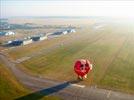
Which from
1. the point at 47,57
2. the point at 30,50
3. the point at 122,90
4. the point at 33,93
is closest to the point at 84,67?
the point at 122,90

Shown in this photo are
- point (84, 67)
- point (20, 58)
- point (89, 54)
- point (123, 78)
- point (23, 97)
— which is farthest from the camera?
point (89, 54)

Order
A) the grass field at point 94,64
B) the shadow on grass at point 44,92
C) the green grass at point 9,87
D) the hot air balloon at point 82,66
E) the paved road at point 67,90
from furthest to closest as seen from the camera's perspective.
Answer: the grass field at point 94,64
the hot air balloon at point 82,66
the paved road at point 67,90
the green grass at point 9,87
the shadow on grass at point 44,92

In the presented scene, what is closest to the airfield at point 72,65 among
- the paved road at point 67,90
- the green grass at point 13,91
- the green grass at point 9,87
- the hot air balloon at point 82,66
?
the paved road at point 67,90

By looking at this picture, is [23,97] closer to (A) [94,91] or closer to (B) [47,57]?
(A) [94,91]

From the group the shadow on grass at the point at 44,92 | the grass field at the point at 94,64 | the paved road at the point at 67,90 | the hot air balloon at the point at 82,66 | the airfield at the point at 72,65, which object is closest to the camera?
the shadow on grass at the point at 44,92

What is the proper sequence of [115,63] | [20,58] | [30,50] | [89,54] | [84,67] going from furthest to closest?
[30,50] < [89,54] < [20,58] < [115,63] < [84,67]

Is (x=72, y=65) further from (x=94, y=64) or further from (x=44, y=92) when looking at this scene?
(x=44, y=92)

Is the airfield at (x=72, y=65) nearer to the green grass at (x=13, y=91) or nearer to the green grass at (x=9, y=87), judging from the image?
the green grass at (x=13, y=91)

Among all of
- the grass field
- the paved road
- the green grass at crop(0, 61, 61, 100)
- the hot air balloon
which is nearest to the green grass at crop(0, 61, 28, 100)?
the green grass at crop(0, 61, 61, 100)
